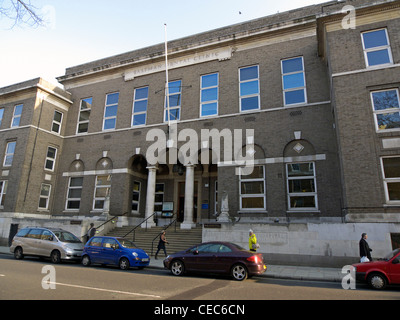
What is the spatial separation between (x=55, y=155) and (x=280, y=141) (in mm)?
18767

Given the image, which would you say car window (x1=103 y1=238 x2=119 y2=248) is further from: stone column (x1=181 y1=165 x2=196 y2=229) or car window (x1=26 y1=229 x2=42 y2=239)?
stone column (x1=181 y1=165 x2=196 y2=229)

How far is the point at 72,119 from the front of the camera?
1007 inches

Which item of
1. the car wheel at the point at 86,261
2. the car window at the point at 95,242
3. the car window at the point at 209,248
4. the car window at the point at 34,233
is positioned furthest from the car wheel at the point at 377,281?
the car window at the point at 34,233

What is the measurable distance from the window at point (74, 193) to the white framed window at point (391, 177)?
21.0 m

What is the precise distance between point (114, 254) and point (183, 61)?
50.4ft

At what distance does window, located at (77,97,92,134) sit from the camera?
2506cm

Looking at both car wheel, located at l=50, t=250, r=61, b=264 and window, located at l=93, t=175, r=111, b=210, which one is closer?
car wheel, located at l=50, t=250, r=61, b=264

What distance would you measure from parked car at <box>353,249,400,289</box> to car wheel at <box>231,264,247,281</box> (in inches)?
144

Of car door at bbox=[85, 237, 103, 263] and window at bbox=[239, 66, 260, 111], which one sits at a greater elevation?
window at bbox=[239, 66, 260, 111]

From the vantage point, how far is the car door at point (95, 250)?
13.1 meters

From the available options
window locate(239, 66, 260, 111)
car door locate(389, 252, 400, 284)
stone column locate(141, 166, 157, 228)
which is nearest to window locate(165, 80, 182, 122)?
stone column locate(141, 166, 157, 228)

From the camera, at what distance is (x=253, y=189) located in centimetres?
1798

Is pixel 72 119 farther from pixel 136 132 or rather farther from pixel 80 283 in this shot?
pixel 80 283

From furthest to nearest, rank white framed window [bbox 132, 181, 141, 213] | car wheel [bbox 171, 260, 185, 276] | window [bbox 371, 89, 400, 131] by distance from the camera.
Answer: white framed window [bbox 132, 181, 141, 213], window [bbox 371, 89, 400, 131], car wheel [bbox 171, 260, 185, 276]
